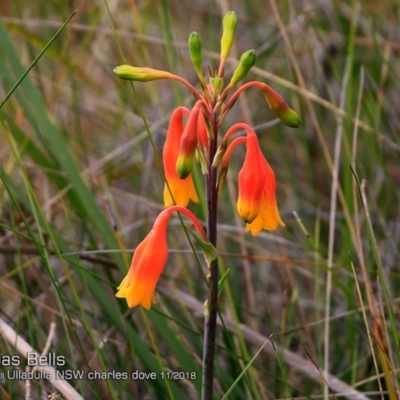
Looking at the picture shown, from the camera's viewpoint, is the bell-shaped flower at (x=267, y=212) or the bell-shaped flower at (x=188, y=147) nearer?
the bell-shaped flower at (x=188, y=147)

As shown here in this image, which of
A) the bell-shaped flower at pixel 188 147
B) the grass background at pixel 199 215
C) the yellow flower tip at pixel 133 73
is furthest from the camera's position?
the grass background at pixel 199 215

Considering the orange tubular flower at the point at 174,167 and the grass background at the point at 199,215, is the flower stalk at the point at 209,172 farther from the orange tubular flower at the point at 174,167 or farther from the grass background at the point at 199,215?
the grass background at the point at 199,215

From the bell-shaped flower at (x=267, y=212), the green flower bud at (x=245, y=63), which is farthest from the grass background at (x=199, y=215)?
the green flower bud at (x=245, y=63)

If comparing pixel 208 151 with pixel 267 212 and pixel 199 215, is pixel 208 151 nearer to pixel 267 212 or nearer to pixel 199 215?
pixel 267 212

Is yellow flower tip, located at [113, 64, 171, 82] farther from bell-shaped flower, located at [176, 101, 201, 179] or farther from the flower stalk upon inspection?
bell-shaped flower, located at [176, 101, 201, 179]

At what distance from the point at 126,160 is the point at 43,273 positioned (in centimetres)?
89

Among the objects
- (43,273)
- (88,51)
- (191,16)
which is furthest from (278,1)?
(43,273)

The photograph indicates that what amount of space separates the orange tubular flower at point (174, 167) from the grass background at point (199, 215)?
0.14m

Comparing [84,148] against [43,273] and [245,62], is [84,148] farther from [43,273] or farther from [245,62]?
[245,62]

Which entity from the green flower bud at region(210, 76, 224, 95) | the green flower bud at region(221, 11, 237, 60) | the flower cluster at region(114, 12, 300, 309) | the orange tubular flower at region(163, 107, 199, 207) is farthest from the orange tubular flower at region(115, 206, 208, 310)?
the green flower bud at region(221, 11, 237, 60)

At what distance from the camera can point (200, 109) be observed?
1.20 meters

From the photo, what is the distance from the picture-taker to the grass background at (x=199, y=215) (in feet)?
5.68

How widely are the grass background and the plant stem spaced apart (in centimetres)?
7

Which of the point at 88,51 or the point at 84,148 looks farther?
the point at 88,51
